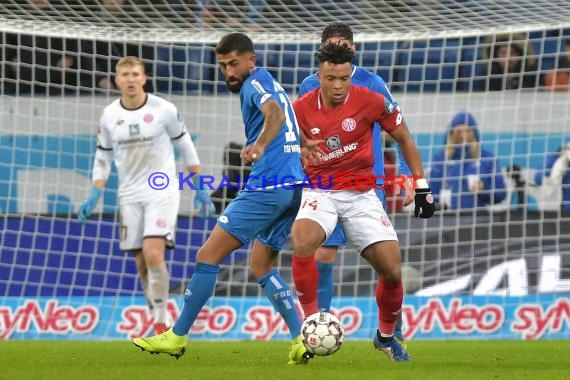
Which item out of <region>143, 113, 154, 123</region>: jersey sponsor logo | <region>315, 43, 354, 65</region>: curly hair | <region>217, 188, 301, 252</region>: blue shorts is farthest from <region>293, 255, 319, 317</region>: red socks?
<region>143, 113, 154, 123</region>: jersey sponsor logo

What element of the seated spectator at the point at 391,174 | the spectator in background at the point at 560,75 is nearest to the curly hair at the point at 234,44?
the seated spectator at the point at 391,174

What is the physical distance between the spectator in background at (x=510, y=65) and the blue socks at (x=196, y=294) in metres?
5.24

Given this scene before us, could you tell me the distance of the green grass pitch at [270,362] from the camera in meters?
6.14

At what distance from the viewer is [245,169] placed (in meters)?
11.6

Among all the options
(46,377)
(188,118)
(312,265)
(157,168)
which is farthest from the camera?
(188,118)

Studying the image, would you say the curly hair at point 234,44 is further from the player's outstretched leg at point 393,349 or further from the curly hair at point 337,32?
the player's outstretched leg at point 393,349

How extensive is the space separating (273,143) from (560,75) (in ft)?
Answer: 16.9

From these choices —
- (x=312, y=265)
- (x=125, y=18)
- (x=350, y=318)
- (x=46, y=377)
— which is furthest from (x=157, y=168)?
(x=46, y=377)

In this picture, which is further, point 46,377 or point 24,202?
point 24,202

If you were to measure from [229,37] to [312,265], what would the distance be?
1374 mm

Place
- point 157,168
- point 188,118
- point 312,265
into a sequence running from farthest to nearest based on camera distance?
point 188,118
point 157,168
point 312,265

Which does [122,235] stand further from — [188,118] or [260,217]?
[260,217]

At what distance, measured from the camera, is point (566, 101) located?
11.2 metres

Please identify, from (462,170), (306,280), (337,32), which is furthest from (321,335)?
(462,170)
